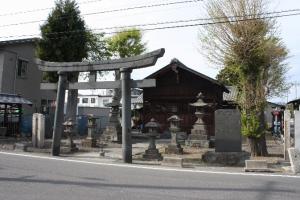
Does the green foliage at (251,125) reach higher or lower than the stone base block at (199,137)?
higher

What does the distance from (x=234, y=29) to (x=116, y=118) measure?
1113 cm

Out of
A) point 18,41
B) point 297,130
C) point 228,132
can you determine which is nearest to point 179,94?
point 18,41

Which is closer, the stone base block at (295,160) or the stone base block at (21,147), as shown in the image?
the stone base block at (295,160)

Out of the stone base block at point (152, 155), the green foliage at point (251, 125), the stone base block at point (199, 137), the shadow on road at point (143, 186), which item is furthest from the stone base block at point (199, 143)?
the shadow on road at point (143, 186)

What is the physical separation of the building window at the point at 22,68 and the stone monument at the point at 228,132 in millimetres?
20699

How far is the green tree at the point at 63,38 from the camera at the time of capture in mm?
30641

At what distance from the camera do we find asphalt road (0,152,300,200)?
26.9ft

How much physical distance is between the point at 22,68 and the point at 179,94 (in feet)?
41.7

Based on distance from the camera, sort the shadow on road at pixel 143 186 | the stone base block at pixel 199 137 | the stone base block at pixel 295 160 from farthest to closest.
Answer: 1. the stone base block at pixel 199 137
2. the stone base block at pixel 295 160
3. the shadow on road at pixel 143 186

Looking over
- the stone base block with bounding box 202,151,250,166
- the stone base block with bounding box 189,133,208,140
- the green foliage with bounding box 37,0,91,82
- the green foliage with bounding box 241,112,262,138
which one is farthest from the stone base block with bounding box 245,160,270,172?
the green foliage with bounding box 37,0,91,82

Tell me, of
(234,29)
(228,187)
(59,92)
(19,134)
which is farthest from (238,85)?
(19,134)

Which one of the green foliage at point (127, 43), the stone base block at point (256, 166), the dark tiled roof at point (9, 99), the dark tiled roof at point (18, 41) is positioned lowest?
the stone base block at point (256, 166)

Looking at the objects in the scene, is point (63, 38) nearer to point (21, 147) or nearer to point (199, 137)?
point (199, 137)

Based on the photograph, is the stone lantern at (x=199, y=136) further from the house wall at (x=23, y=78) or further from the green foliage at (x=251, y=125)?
the house wall at (x=23, y=78)
